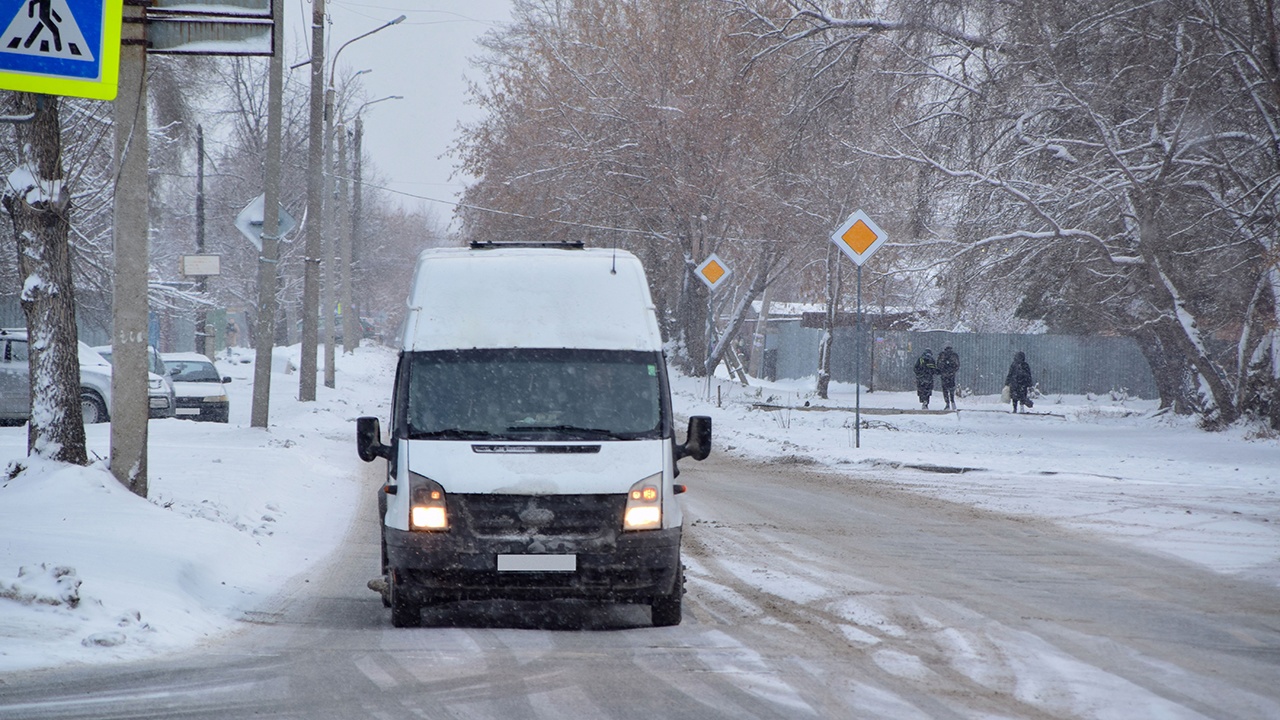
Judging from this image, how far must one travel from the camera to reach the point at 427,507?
7305 millimetres

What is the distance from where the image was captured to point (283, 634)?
7.32m

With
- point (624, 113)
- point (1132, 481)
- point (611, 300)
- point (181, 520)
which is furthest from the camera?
point (624, 113)

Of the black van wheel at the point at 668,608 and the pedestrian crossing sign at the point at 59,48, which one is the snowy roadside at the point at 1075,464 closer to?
the black van wheel at the point at 668,608

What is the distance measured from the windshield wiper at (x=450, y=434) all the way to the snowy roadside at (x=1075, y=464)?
5893 millimetres

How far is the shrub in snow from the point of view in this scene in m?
6.89

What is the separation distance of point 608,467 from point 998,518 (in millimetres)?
6790

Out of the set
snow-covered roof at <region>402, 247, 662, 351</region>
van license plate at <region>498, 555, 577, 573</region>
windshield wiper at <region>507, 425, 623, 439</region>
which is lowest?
van license plate at <region>498, 555, 577, 573</region>

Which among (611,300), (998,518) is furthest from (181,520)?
(998,518)

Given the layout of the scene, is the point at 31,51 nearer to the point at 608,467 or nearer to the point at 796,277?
the point at 608,467

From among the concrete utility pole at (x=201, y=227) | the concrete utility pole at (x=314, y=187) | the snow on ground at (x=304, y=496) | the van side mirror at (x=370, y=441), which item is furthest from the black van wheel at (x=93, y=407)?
the concrete utility pole at (x=201, y=227)

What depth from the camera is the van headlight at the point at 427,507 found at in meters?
7.29

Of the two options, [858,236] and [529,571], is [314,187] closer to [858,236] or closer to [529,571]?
[858,236]

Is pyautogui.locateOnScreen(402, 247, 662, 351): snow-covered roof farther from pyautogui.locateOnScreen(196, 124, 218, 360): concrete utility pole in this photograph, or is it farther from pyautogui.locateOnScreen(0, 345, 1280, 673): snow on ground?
pyautogui.locateOnScreen(196, 124, 218, 360): concrete utility pole

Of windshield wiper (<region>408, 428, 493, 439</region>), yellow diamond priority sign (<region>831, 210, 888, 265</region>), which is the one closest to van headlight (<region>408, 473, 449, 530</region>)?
windshield wiper (<region>408, 428, 493, 439</region>)
